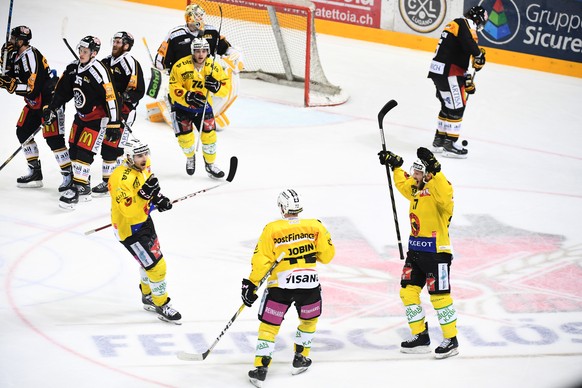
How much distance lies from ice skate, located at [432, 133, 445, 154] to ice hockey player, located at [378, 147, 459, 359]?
13.2 ft

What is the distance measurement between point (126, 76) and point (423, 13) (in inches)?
218

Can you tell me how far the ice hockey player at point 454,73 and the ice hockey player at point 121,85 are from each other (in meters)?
2.99

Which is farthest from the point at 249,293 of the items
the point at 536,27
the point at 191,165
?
the point at 536,27

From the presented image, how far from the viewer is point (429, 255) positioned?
6.43 m

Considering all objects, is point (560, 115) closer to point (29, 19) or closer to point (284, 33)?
point (284, 33)

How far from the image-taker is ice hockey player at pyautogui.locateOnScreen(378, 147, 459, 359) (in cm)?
640

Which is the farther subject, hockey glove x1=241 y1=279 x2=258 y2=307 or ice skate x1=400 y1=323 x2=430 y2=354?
ice skate x1=400 y1=323 x2=430 y2=354

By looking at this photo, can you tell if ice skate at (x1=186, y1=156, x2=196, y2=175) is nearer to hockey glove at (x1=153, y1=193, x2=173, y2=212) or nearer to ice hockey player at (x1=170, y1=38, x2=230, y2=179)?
ice hockey player at (x1=170, y1=38, x2=230, y2=179)

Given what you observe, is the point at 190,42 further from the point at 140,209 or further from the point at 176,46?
the point at 140,209

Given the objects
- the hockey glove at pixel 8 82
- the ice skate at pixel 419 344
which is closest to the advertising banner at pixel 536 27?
the hockey glove at pixel 8 82

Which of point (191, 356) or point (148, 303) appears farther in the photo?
point (148, 303)

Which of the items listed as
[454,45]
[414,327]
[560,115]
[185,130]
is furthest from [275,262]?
[560,115]

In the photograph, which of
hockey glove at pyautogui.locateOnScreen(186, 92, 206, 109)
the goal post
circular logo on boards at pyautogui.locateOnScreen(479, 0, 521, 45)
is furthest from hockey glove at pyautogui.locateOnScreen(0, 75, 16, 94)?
circular logo on boards at pyautogui.locateOnScreen(479, 0, 521, 45)

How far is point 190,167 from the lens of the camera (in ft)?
31.4
